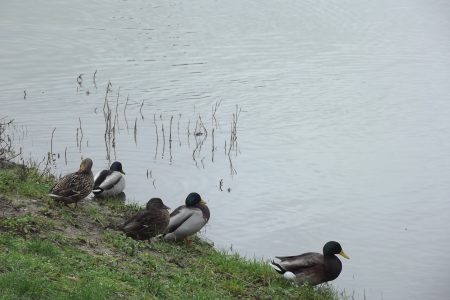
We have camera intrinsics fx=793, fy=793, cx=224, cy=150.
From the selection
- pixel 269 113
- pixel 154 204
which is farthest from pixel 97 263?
pixel 269 113

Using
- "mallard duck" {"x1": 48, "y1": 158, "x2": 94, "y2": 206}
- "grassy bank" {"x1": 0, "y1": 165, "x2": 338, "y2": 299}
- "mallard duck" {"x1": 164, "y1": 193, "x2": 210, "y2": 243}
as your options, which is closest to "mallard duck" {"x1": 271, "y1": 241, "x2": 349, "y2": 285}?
"grassy bank" {"x1": 0, "y1": 165, "x2": 338, "y2": 299}

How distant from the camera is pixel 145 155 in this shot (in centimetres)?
1942

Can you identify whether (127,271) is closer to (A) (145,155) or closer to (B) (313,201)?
(B) (313,201)

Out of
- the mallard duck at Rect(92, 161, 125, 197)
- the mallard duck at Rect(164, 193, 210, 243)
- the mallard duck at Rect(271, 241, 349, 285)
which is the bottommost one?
the mallard duck at Rect(271, 241, 349, 285)

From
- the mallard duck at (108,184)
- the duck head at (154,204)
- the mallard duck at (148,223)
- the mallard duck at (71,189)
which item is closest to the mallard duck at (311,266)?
the mallard duck at (148,223)

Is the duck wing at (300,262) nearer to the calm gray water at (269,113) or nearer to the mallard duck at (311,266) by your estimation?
the mallard duck at (311,266)

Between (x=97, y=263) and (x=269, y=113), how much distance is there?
14618 millimetres

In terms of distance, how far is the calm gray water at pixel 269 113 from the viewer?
15.8 metres

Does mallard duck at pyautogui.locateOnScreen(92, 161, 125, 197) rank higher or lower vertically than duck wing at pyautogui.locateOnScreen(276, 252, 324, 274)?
higher

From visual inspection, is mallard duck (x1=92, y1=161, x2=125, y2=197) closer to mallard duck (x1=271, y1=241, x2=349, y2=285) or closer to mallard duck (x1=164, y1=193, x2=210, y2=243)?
mallard duck (x1=164, y1=193, x2=210, y2=243)

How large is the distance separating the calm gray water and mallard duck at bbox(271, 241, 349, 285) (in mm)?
1235

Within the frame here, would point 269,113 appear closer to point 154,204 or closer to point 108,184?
point 108,184

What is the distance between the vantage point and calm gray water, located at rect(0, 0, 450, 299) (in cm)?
1584

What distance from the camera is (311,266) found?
1178 centimetres
